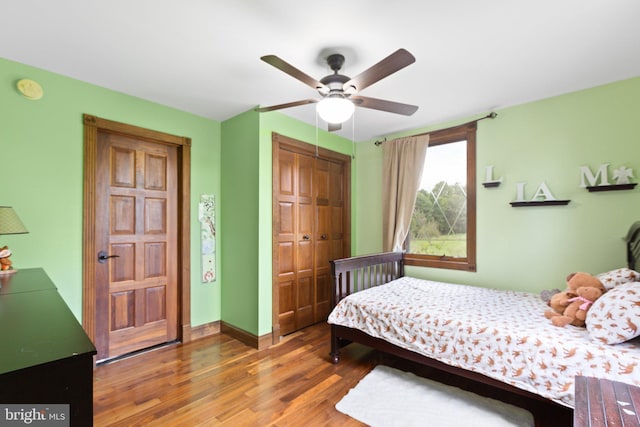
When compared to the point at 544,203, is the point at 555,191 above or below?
above

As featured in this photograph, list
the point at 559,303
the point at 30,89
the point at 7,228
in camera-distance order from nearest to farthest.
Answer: the point at 7,228 → the point at 559,303 → the point at 30,89

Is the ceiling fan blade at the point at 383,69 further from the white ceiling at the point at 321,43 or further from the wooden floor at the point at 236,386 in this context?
the wooden floor at the point at 236,386

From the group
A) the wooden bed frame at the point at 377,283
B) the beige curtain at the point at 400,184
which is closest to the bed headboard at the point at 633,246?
the wooden bed frame at the point at 377,283

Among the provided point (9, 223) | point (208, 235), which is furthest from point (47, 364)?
point (208, 235)

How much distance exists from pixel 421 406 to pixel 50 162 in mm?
3286

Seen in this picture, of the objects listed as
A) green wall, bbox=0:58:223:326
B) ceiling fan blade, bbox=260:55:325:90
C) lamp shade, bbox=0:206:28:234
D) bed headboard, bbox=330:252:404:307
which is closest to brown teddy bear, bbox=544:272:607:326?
bed headboard, bbox=330:252:404:307

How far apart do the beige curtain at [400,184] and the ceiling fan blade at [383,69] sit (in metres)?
1.78

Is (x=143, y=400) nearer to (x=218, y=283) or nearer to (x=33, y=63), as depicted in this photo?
(x=218, y=283)

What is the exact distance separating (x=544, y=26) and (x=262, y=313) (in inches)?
121

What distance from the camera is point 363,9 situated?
5.24ft

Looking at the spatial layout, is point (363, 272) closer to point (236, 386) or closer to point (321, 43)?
point (236, 386)

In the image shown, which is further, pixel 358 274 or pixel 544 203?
pixel 358 274

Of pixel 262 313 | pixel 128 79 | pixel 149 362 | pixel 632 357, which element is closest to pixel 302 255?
pixel 262 313

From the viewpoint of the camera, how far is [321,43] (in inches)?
74.6
